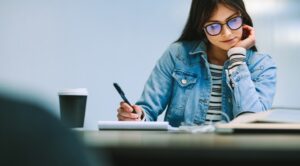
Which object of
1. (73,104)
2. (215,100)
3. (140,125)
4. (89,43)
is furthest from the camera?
(89,43)

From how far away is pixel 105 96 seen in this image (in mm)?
2572

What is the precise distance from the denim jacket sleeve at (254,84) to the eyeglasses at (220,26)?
15cm

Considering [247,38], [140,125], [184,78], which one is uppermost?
[247,38]

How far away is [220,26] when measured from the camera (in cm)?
175

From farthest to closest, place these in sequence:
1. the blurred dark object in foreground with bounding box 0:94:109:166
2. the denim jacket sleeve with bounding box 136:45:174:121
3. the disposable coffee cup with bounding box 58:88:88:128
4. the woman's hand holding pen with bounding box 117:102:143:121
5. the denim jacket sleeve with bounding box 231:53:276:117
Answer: the denim jacket sleeve with bounding box 136:45:174:121 → the denim jacket sleeve with bounding box 231:53:276:117 → the woman's hand holding pen with bounding box 117:102:143:121 → the disposable coffee cup with bounding box 58:88:88:128 → the blurred dark object in foreground with bounding box 0:94:109:166

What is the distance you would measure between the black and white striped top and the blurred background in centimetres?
89

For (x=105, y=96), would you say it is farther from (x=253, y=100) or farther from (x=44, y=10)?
(x=253, y=100)

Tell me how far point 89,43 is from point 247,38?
1.03 metres

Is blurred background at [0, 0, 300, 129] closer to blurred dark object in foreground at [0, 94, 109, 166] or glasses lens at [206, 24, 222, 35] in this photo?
→ glasses lens at [206, 24, 222, 35]

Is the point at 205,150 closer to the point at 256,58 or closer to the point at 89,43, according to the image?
the point at 256,58

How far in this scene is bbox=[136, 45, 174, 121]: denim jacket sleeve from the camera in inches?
68.2

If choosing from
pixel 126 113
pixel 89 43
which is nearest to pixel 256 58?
pixel 126 113

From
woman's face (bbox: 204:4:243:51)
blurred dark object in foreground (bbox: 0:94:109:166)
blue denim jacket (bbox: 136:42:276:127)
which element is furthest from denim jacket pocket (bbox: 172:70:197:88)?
blurred dark object in foreground (bbox: 0:94:109:166)

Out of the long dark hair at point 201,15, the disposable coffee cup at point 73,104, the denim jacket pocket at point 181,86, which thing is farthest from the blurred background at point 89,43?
the disposable coffee cup at point 73,104
